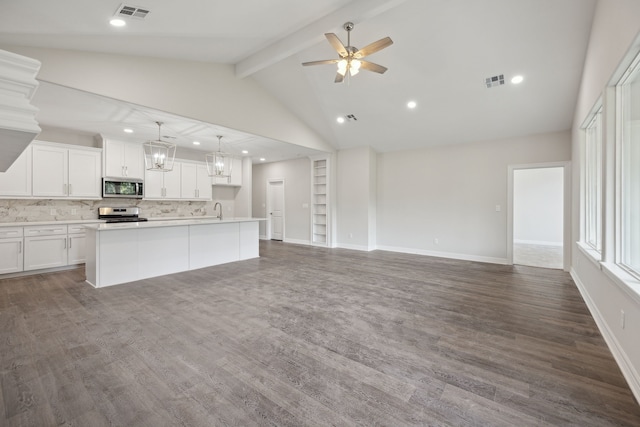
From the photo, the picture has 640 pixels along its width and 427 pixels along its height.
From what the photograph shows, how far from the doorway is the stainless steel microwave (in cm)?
401

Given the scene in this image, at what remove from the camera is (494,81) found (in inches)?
177

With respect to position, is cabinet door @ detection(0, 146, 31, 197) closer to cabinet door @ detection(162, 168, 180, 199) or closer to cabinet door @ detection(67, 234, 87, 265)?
cabinet door @ detection(67, 234, 87, 265)

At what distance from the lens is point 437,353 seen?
2.32m

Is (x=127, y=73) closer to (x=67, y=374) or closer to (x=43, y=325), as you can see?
(x=43, y=325)

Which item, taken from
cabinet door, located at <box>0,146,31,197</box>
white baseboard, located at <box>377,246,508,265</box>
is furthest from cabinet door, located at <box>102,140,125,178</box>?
white baseboard, located at <box>377,246,508,265</box>

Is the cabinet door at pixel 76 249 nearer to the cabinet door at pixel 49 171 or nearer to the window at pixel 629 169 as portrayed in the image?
the cabinet door at pixel 49 171

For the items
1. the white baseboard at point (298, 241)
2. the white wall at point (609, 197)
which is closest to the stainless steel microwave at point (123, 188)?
the white baseboard at point (298, 241)

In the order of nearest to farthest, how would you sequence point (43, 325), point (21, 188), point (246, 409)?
point (246, 409) → point (43, 325) → point (21, 188)

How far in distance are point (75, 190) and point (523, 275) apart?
28.3 feet

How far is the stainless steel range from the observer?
19.4 feet

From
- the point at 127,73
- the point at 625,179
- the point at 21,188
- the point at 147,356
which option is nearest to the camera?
the point at 147,356

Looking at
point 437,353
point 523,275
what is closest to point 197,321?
point 437,353

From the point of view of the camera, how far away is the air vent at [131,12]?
282cm

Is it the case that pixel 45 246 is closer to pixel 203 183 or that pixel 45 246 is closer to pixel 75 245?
pixel 75 245
